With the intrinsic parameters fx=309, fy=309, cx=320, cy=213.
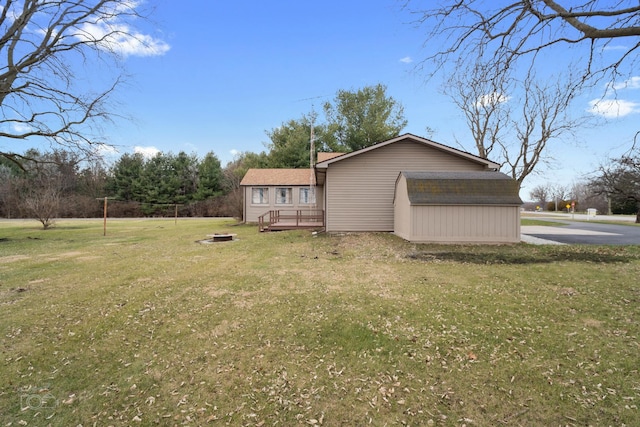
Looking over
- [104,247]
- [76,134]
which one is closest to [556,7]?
[104,247]

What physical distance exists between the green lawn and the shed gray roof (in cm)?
379

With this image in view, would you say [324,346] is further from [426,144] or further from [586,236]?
[586,236]

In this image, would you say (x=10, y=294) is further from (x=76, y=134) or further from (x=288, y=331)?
(x=76, y=134)

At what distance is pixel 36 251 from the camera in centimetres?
1134

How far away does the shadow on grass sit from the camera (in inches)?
337

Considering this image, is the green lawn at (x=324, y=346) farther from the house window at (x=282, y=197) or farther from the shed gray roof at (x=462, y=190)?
the house window at (x=282, y=197)

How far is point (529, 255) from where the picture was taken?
9297 millimetres

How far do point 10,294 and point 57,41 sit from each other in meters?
10.8

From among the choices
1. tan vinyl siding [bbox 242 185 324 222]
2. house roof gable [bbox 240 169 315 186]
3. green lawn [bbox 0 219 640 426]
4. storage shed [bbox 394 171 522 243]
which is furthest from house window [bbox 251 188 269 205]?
green lawn [bbox 0 219 640 426]

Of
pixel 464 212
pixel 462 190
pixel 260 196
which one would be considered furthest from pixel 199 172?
pixel 464 212

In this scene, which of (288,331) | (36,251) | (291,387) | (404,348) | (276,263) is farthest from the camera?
(36,251)

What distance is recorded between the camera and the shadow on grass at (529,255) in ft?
28.1

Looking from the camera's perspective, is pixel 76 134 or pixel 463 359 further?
pixel 76 134

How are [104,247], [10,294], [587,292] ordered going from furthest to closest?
1. [104,247]
2. [10,294]
3. [587,292]
